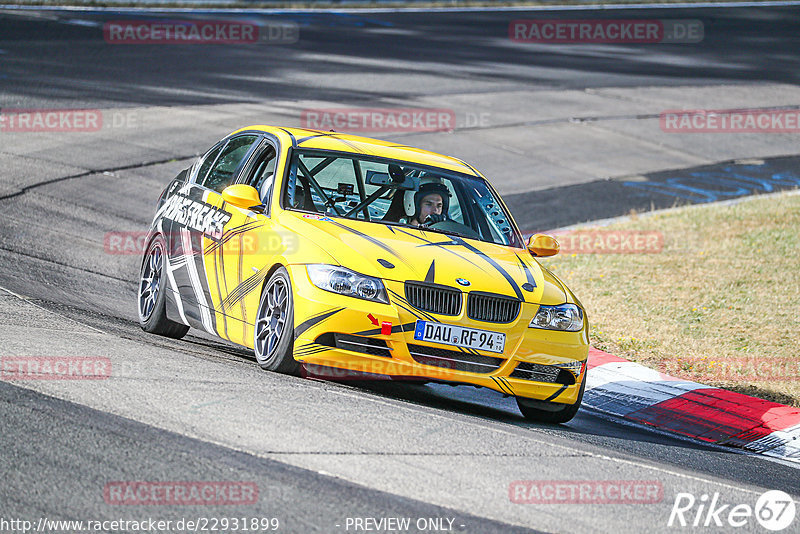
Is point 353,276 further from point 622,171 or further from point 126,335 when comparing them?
point 622,171

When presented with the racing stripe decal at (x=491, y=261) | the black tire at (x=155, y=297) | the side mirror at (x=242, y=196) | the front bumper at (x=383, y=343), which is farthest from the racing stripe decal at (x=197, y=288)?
the racing stripe decal at (x=491, y=261)

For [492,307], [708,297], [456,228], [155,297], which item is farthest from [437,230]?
[708,297]

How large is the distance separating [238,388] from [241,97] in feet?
53.6

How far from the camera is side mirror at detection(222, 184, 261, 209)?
311 inches

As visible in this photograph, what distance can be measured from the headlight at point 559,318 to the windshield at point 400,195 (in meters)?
1.00

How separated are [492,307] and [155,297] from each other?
10.5ft

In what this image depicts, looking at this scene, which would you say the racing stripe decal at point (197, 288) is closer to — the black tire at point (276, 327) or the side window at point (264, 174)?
the side window at point (264, 174)

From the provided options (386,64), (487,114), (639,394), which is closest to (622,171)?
(487,114)

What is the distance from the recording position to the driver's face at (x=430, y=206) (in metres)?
8.55

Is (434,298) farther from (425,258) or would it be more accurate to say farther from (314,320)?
(314,320)

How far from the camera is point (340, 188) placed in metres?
8.66

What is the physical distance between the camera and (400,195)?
8609 millimetres

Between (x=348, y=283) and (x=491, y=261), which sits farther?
(x=491, y=261)

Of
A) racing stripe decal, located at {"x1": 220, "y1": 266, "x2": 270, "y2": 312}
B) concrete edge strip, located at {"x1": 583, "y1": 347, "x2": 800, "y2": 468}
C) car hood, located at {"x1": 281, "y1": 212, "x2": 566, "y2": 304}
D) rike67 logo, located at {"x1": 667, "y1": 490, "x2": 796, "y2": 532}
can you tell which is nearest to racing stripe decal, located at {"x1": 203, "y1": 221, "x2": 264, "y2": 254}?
car hood, located at {"x1": 281, "y1": 212, "x2": 566, "y2": 304}
